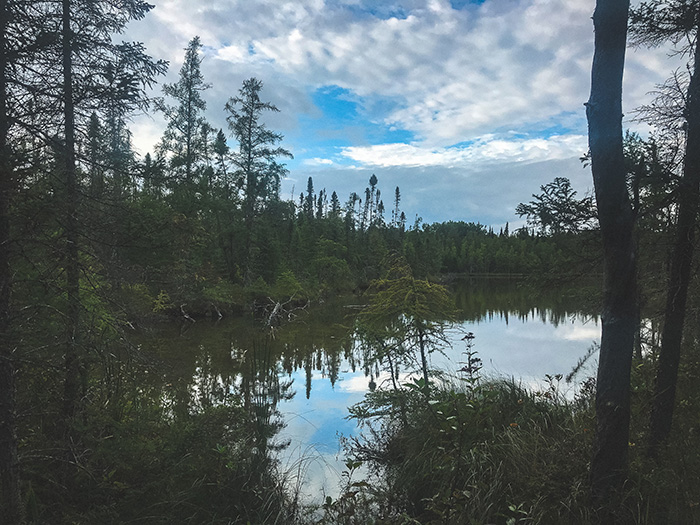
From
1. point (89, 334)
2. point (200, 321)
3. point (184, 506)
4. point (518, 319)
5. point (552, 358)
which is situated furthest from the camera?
point (518, 319)

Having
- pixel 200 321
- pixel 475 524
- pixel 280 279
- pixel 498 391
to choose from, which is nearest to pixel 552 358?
pixel 498 391

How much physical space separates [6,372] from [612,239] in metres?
4.54

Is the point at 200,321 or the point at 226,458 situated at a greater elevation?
the point at 226,458

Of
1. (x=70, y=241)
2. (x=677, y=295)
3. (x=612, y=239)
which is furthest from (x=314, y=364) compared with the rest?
(x=612, y=239)

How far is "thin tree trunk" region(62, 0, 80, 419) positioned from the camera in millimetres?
3774

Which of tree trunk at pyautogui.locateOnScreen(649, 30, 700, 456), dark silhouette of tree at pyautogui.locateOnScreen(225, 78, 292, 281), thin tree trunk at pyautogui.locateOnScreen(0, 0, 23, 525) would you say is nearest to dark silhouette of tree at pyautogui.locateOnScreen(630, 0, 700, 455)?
tree trunk at pyautogui.locateOnScreen(649, 30, 700, 456)

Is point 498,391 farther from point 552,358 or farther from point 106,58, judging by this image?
point 552,358

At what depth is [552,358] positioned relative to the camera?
12.0 metres

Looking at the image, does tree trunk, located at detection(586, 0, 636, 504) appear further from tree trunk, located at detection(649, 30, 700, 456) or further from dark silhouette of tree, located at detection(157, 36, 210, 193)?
dark silhouette of tree, located at detection(157, 36, 210, 193)

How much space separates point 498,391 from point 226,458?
12.2 feet

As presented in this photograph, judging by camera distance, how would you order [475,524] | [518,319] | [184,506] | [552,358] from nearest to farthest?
[475,524], [184,506], [552,358], [518,319]

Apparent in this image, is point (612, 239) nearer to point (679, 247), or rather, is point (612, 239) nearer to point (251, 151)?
point (679, 247)

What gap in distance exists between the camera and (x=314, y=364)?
11781 millimetres

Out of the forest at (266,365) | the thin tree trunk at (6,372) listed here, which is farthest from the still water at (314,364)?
the thin tree trunk at (6,372)
